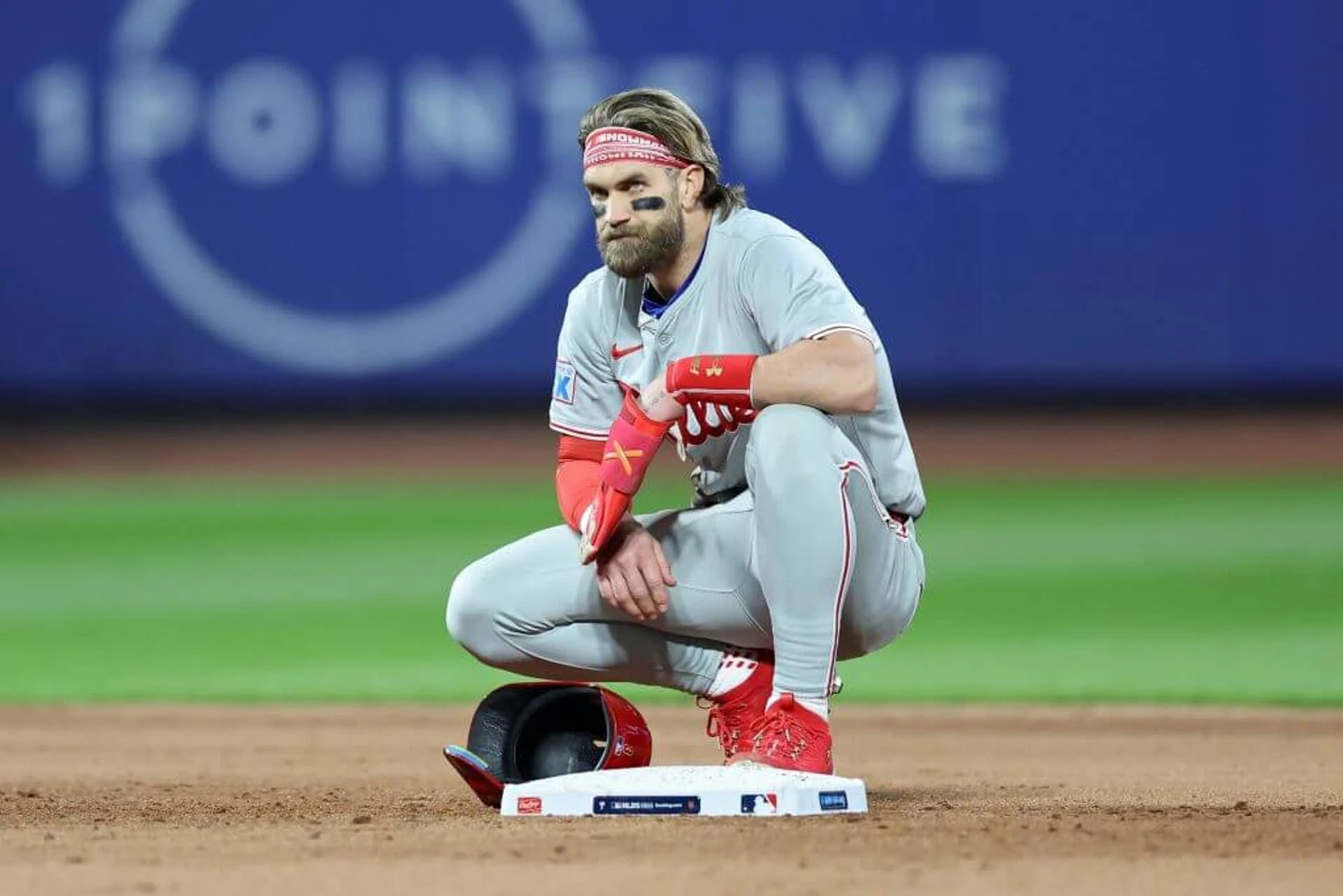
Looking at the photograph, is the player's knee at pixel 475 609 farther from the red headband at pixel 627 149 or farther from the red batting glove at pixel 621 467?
the red headband at pixel 627 149

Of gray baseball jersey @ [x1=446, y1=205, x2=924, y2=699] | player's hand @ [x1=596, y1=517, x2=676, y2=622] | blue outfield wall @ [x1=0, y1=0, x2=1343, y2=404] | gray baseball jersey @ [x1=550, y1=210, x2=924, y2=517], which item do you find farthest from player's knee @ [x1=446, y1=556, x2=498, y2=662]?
blue outfield wall @ [x1=0, y1=0, x2=1343, y2=404]

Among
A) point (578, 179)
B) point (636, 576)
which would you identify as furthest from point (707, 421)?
point (578, 179)

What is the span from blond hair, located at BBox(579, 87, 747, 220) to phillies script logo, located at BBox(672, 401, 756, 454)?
37 centimetres

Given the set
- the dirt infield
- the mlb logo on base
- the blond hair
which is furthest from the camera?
the blond hair

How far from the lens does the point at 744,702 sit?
409cm

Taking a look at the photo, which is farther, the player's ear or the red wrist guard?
the player's ear

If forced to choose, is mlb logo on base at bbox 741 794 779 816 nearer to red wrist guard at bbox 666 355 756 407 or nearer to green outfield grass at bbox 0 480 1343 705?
red wrist guard at bbox 666 355 756 407

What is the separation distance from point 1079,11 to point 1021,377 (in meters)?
2.02

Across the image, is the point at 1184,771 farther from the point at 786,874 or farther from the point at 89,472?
the point at 89,472

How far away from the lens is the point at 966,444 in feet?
38.4

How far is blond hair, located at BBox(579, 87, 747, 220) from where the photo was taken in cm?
393

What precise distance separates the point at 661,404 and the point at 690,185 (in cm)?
44

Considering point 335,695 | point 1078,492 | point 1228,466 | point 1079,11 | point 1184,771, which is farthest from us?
point 1079,11

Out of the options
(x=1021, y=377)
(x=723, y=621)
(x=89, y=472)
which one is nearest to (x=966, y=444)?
(x=1021, y=377)
